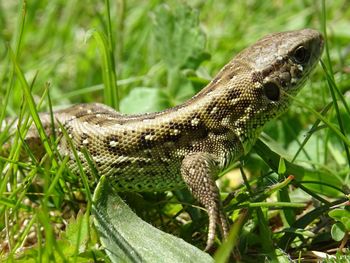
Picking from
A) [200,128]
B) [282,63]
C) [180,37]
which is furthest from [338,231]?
[180,37]

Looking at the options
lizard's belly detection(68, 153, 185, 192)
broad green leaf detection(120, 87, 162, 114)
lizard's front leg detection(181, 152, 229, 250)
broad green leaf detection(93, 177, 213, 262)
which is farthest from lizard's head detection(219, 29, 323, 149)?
broad green leaf detection(120, 87, 162, 114)

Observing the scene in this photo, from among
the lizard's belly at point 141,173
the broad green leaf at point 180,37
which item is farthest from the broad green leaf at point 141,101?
the lizard's belly at point 141,173

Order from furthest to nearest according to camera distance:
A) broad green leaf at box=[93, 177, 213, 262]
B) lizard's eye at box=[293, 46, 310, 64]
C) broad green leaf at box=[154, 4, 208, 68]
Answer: broad green leaf at box=[154, 4, 208, 68]
lizard's eye at box=[293, 46, 310, 64]
broad green leaf at box=[93, 177, 213, 262]

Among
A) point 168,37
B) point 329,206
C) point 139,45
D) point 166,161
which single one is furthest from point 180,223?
point 139,45

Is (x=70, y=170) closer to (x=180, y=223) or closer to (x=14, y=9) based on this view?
(x=180, y=223)

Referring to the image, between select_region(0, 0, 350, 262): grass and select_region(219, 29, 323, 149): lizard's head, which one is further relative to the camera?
select_region(219, 29, 323, 149): lizard's head

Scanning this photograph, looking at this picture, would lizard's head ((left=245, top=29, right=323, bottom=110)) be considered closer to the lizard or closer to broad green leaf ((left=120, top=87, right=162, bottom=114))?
the lizard
